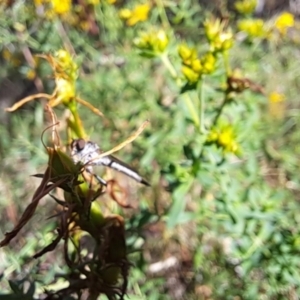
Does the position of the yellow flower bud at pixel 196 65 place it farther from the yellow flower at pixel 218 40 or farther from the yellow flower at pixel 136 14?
the yellow flower at pixel 136 14

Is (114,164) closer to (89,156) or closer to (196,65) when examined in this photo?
(89,156)

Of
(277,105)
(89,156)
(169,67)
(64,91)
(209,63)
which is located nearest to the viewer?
(89,156)

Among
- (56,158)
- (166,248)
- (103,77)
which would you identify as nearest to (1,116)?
(103,77)

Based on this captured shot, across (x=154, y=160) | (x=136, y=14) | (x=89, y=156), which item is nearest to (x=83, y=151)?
(x=89, y=156)

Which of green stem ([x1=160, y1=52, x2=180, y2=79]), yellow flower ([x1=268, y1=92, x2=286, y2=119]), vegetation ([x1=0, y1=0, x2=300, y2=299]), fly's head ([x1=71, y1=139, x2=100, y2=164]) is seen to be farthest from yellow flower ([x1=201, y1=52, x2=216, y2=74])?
yellow flower ([x1=268, y1=92, x2=286, y2=119])

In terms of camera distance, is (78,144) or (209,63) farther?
(209,63)

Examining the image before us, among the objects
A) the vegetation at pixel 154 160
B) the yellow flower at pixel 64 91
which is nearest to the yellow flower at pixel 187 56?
the vegetation at pixel 154 160

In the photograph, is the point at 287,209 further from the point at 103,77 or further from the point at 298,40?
the point at 298,40

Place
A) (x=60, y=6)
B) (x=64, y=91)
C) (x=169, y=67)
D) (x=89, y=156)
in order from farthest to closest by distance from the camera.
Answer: (x=60, y=6)
(x=169, y=67)
(x=64, y=91)
(x=89, y=156)
